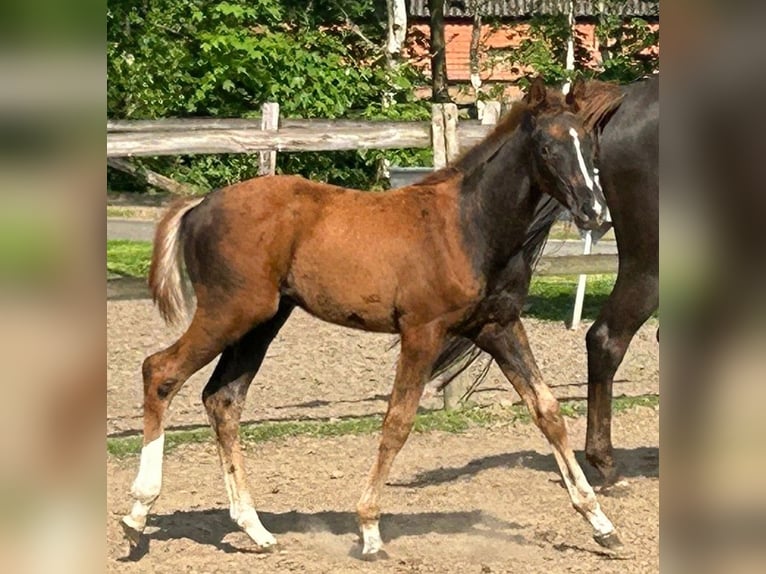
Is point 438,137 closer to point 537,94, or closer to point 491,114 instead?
point 491,114

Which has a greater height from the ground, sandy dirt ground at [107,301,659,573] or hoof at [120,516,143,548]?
hoof at [120,516,143,548]

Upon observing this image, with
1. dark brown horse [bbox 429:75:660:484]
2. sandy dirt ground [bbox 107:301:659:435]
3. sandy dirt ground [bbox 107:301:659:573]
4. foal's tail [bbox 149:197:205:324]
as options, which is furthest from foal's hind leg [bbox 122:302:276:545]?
sandy dirt ground [bbox 107:301:659:435]

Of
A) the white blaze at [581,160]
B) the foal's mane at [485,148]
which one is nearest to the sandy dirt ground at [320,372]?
the foal's mane at [485,148]

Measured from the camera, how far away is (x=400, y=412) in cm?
485

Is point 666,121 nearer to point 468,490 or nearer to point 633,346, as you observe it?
point 468,490

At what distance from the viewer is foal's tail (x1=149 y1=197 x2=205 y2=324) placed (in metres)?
5.01

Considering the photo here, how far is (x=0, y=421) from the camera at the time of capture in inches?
41.1

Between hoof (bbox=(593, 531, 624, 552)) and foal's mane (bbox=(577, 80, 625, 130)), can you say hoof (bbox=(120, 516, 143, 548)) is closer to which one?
hoof (bbox=(593, 531, 624, 552))

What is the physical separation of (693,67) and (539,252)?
15.4 ft

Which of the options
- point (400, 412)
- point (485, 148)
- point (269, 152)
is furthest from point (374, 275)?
point (269, 152)

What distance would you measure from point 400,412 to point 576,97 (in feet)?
4.93

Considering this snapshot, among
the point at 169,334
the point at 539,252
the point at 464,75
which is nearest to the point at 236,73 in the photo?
the point at 169,334

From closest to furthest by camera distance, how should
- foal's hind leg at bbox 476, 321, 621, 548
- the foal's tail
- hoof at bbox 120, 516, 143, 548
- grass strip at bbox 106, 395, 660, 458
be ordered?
hoof at bbox 120, 516, 143, 548, foal's hind leg at bbox 476, 321, 621, 548, the foal's tail, grass strip at bbox 106, 395, 660, 458

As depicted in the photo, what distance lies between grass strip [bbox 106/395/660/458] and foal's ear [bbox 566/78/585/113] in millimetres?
2926
